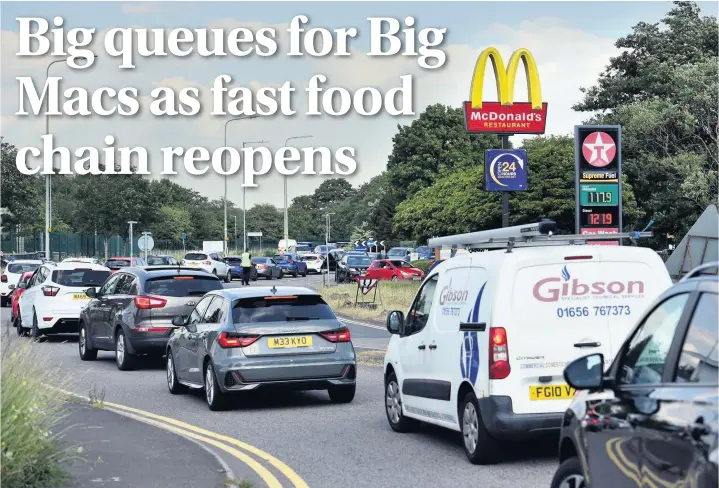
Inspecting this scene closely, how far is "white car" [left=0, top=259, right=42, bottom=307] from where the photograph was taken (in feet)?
139

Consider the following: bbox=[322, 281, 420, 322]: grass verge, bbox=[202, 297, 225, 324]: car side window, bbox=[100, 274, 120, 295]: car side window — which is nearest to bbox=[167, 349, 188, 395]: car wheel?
bbox=[202, 297, 225, 324]: car side window

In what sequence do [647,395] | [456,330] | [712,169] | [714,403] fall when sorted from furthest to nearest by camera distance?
[712,169], [456,330], [647,395], [714,403]

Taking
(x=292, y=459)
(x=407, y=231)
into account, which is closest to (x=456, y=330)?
(x=292, y=459)

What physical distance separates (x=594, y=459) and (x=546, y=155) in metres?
55.1

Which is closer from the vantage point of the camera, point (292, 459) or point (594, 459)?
point (594, 459)

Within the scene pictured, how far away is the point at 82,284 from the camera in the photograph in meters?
26.0

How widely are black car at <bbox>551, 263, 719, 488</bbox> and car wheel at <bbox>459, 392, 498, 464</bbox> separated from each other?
11.1 ft

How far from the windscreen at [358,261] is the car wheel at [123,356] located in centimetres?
4264

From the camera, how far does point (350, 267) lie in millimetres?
62469

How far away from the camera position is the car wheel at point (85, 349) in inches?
859

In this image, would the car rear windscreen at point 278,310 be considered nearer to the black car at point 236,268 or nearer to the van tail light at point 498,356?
the van tail light at point 498,356

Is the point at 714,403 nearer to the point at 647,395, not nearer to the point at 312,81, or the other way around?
the point at 647,395

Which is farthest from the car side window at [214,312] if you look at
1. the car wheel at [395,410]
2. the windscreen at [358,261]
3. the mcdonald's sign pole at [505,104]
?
the windscreen at [358,261]

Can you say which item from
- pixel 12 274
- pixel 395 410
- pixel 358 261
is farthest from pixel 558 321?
pixel 358 261
